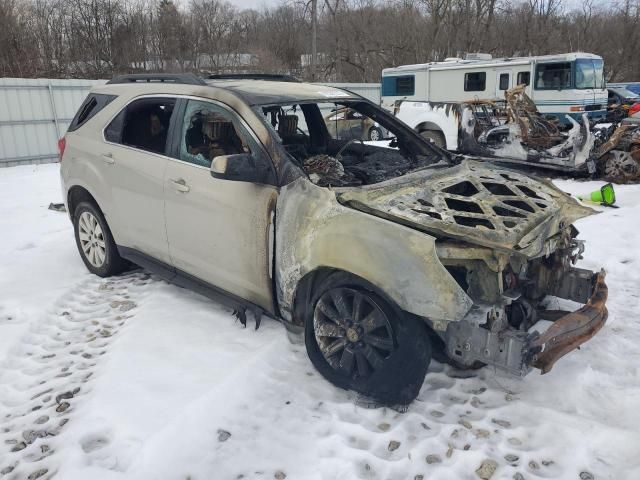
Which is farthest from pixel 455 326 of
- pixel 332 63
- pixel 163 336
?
pixel 332 63

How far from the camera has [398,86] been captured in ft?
62.6

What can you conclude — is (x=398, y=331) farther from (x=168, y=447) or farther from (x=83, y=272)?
(x=83, y=272)

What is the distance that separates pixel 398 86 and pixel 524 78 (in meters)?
4.53

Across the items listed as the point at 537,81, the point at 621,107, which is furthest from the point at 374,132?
the point at 621,107

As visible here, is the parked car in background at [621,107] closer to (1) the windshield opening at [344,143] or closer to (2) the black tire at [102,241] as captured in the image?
(1) the windshield opening at [344,143]

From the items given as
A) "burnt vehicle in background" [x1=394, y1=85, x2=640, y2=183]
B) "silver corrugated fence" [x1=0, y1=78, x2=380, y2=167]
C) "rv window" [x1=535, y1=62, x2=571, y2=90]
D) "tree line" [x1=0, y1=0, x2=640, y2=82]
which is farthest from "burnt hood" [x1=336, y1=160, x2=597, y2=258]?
"tree line" [x1=0, y1=0, x2=640, y2=82]

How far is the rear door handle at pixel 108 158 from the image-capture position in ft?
14.6

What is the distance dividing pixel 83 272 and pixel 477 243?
3.99m

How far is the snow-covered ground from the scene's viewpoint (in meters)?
2.62

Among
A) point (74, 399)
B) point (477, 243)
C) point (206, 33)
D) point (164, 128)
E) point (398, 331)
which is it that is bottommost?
point (74, 399)

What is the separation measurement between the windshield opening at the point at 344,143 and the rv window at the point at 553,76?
12.6 meters

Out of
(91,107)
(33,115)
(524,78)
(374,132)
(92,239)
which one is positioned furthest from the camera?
(524,78)

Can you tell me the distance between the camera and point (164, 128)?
4.32 metres

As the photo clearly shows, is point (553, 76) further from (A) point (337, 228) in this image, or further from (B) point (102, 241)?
(A) point (337, 228)
